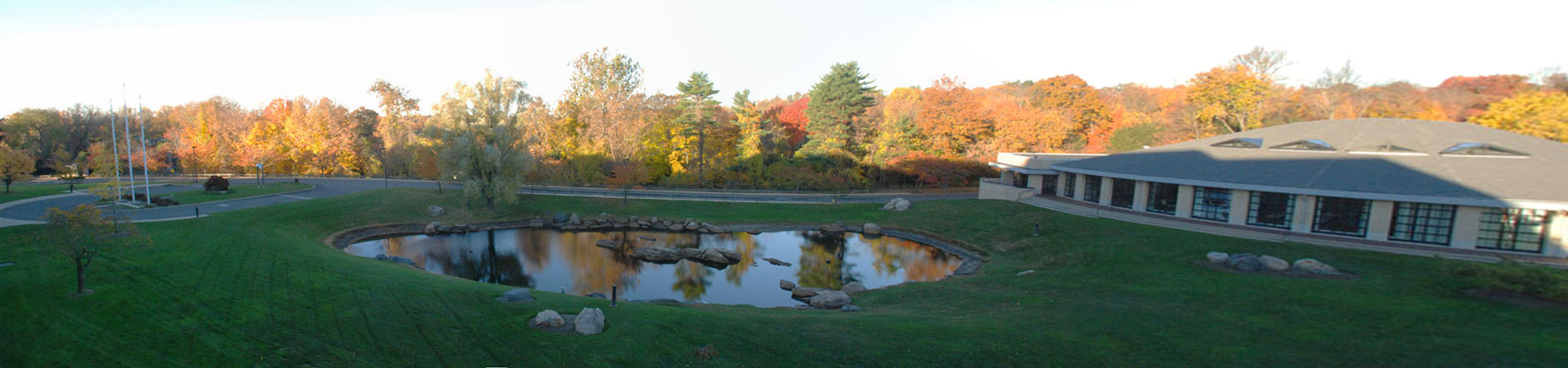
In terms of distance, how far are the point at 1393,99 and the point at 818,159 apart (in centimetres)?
5087

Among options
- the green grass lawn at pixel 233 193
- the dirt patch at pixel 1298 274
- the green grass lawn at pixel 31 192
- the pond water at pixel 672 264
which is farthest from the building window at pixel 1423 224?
the green grass lawn at pixel 31 192

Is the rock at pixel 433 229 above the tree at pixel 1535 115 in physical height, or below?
below

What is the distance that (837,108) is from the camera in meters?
51.5

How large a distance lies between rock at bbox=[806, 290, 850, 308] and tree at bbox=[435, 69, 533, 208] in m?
23.4

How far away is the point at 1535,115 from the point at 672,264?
1955 inches

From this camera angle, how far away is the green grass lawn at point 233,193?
32.1 m

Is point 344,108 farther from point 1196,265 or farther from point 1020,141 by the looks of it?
point 1196,265

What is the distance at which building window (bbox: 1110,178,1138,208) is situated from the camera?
30.0 m

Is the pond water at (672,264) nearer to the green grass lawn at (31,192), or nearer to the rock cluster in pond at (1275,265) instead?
the rock cluster in pond at (1275,265)

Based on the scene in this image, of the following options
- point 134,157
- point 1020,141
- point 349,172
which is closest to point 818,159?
point 1020,141

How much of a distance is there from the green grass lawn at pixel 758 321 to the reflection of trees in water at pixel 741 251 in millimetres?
6578

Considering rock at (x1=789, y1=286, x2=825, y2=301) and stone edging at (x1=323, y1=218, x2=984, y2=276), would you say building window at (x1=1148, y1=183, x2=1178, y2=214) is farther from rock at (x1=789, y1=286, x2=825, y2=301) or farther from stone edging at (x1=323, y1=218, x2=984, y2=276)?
rock at (x1=789, y1=286, x2=825, y2=301)

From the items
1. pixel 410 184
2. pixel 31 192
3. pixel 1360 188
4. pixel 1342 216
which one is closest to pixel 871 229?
pixel 1342 216

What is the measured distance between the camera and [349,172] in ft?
187
